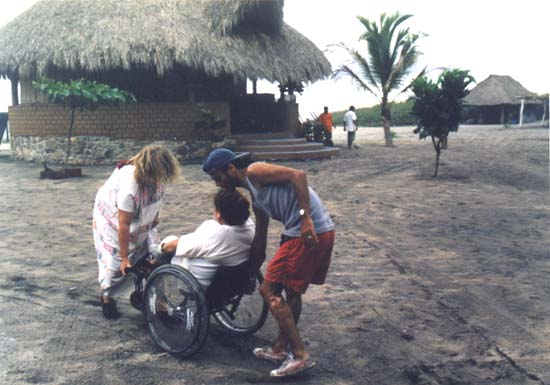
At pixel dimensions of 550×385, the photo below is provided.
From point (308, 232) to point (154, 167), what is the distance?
124cm

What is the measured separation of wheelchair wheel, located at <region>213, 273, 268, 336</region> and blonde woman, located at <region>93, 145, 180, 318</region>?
29.4 inches

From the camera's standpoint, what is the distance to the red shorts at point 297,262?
131 inches

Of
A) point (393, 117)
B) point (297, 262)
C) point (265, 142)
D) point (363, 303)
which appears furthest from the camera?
point (393, 117)

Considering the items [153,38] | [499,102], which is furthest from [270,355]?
[499,102]

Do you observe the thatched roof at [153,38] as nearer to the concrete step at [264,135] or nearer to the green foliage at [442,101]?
the concrete step at [264,135]

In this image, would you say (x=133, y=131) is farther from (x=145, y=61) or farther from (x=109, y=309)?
(x=109, y=309)

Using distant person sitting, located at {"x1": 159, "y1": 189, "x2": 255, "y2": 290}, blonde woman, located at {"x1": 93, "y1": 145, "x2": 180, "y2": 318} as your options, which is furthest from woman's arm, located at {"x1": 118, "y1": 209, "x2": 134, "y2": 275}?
distant person sitting, located at {"x1": 159, "y1": 189, "x2": 255, "y2": 290}

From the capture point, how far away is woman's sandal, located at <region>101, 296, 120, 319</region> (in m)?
4.31

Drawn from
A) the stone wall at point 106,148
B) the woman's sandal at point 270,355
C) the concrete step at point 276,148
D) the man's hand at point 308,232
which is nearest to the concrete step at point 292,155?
the concrete step at point 276,148

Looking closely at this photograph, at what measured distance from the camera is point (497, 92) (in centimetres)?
3788

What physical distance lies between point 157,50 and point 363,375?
12315 mm

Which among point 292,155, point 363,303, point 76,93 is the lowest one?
point 363,303

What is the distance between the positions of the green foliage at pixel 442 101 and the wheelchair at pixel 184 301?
359 inches

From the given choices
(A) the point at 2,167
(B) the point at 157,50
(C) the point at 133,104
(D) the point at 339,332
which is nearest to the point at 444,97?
(B) the point at 157,50
